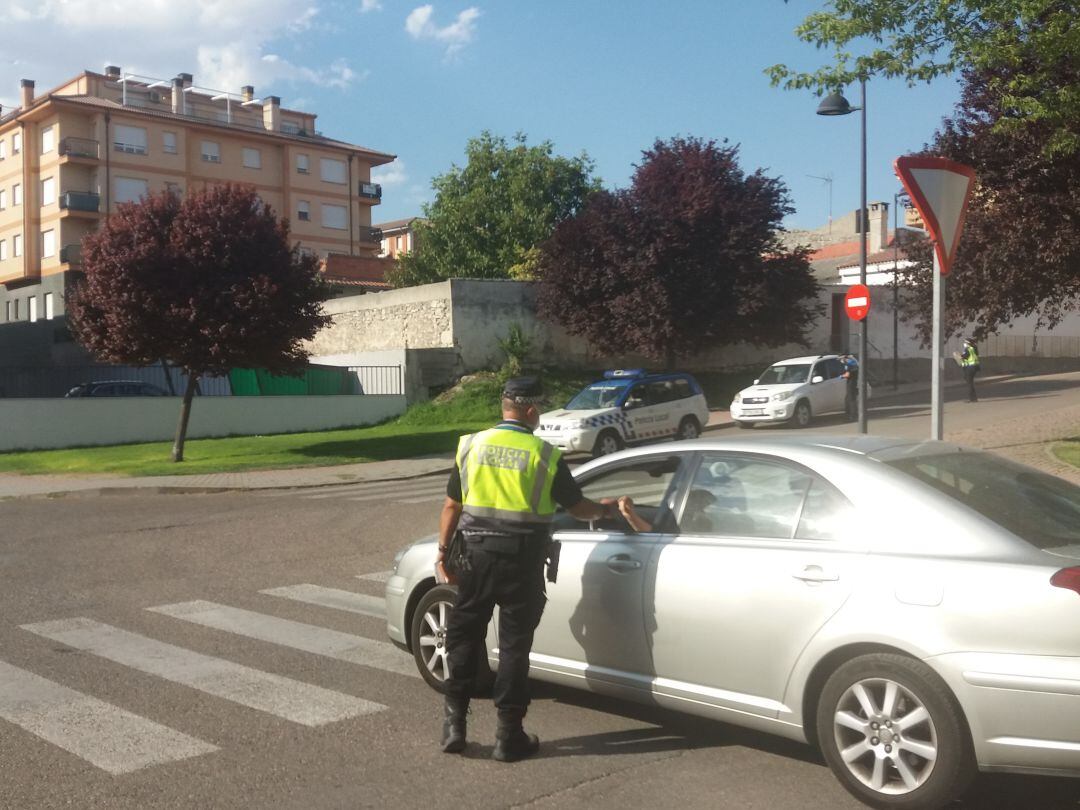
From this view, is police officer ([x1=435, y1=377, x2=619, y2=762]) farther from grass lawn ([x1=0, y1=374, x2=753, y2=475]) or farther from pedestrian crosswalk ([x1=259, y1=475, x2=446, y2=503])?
grass lawn ([x1=0, y1=374, x2=753, y2=475])

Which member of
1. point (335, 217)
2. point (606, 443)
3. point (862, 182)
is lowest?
point (606, 443)

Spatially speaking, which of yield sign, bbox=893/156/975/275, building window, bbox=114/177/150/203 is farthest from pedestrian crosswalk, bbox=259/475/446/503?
Result: building window, bbox=114/177/150/203

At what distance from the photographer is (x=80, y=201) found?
185 feet

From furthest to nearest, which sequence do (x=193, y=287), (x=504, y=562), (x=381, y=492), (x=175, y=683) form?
(x=193, y=287) → (x=381, y=492) → (x=175, y=683) → (x=504, y=562)

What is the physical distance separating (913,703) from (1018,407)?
26.5 meters

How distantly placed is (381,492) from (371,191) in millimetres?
55115

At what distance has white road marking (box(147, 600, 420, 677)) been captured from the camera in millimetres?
6988

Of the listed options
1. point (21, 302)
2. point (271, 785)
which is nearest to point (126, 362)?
point (271, 785)

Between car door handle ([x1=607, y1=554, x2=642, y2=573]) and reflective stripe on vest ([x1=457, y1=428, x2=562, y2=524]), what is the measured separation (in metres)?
0.43

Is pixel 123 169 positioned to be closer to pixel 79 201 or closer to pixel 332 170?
pixel 79 201

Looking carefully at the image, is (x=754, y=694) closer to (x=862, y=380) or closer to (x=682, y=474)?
(x=682, y=474)

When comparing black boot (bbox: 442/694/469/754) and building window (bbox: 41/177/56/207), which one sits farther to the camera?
building window (bbox: 41/177/56/207)

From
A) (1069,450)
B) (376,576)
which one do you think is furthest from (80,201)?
(376,576)

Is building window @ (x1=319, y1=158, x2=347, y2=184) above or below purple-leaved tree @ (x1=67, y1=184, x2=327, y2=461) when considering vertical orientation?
above
